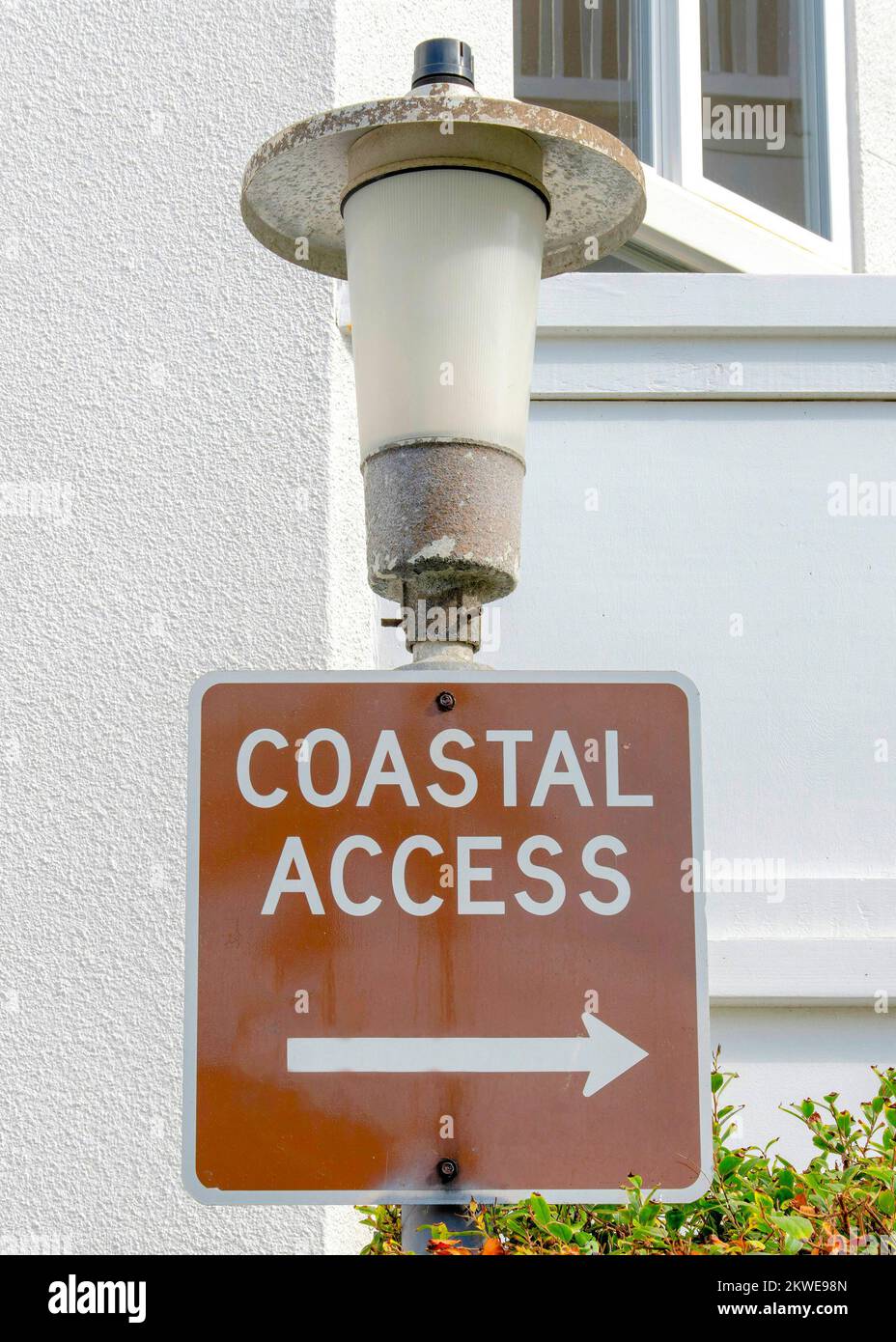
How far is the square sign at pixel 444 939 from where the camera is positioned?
4.94 ft

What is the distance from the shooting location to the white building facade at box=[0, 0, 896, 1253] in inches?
131

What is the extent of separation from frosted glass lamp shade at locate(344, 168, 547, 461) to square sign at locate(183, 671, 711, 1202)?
1.45 feet

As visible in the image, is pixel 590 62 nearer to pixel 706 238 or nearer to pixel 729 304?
pixel 706 238

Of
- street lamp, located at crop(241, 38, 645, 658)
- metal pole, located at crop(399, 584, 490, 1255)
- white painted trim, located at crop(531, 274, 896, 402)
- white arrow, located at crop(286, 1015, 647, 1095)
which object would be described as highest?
white painted trim, located at crop(531, 274, 896, 402)

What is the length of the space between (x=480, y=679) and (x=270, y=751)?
0.26 meters

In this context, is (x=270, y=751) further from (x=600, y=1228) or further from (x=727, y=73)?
(x=727, y=73)

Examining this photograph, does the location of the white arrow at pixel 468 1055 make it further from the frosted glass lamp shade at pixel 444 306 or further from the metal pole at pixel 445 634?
the frosted glass lamp shade at pixel 444 306

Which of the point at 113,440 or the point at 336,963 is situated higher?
the point at 113,440

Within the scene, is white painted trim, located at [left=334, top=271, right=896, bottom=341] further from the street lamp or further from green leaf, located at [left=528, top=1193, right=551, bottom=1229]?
green leaf, located at [left=528, top=1193, right=551, bottom=1229]

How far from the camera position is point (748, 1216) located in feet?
8.26

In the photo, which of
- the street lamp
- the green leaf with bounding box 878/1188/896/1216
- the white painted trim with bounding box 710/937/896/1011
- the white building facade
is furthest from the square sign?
the white painted trim with bounding box 710/937/896/1011

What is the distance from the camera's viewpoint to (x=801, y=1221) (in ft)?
7.20

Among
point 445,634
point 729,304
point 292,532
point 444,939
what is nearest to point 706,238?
point 729,304

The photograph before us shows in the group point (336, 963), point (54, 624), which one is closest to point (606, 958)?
point (336, 963)
